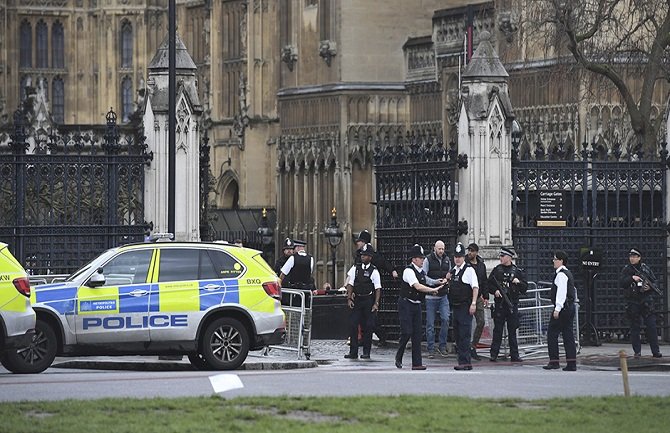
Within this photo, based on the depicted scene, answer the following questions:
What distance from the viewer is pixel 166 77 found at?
36000mm

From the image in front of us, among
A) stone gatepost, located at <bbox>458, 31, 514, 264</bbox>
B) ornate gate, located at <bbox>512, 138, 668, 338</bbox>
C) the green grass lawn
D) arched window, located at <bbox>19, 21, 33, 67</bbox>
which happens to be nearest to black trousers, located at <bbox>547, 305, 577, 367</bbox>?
stone gatepost, located at <bbox>458, 31, 514, 264</bbox>

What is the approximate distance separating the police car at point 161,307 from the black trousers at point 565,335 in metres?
3.69

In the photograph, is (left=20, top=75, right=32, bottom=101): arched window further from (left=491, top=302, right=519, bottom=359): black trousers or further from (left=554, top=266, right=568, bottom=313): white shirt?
(left=554, top=266, right=568, bottom=313): white shirt

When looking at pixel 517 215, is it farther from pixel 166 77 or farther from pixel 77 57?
pixel 77 57

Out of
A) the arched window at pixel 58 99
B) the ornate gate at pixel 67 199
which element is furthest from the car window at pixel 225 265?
the arched window at pixel 58 99

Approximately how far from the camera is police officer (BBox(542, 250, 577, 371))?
102ft

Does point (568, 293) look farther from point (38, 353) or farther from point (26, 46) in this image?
point (26, 46)

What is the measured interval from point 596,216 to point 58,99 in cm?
6178

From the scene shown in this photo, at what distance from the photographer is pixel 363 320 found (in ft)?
113

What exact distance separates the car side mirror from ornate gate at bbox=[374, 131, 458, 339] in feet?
24.7

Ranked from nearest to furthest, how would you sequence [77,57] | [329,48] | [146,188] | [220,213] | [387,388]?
[387,388] → [146,188] → [329,48] → [220,213] → [77,57]

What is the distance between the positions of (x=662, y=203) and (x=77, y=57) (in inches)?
2439

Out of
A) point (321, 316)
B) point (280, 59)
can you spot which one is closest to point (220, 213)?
point (280, 59)

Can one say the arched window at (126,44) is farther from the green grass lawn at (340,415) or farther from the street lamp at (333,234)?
the green grass lawn at (340,415)
